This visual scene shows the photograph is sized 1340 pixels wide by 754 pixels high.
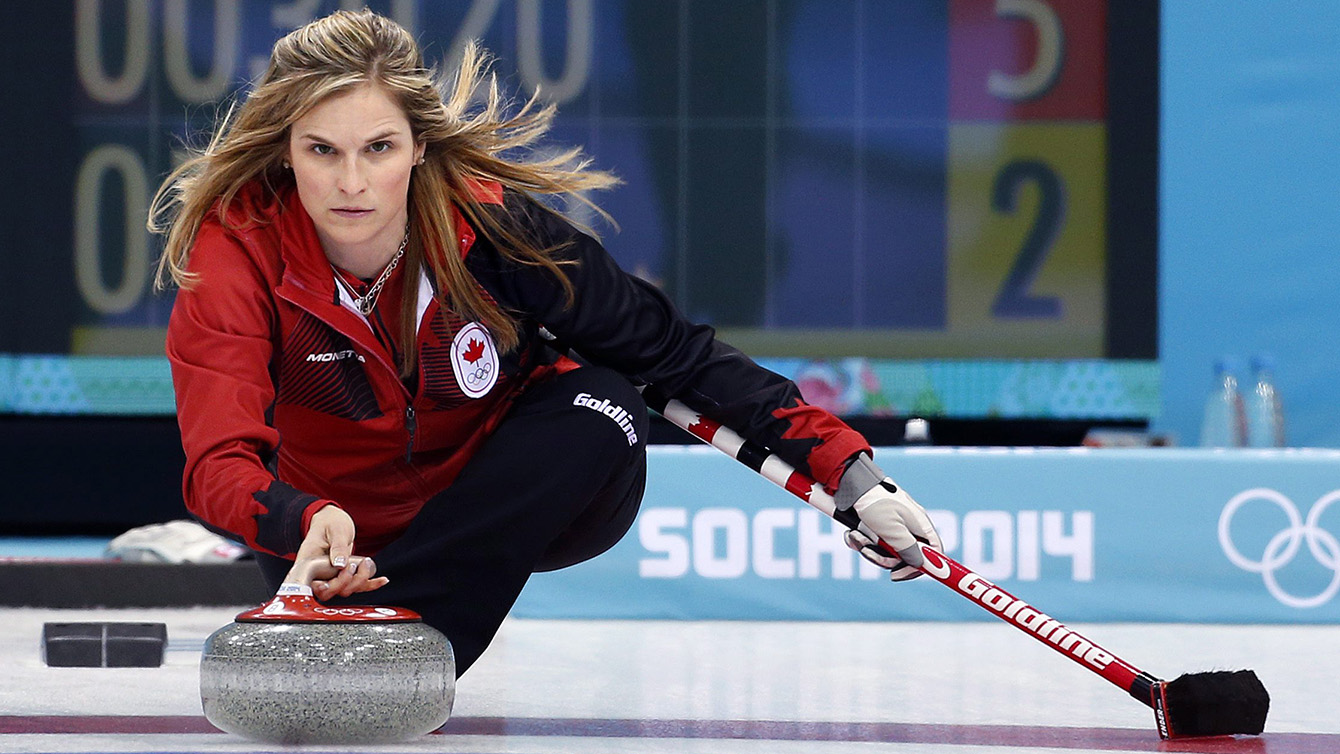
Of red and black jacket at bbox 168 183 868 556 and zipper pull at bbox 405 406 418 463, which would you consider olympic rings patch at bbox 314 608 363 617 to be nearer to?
red and black jacket at bbox 168 183 868 556

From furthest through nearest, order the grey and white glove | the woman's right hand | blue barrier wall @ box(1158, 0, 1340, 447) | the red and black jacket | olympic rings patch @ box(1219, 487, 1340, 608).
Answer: blue barrier wall @ box(1158, 0, 1340, 447)
olympic rings patch @ box(1219, 487, 1340, 608)
the grey and white glove
the red and black jacket
the woman's right hand

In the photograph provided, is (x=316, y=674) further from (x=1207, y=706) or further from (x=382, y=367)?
(x=1207, y=706)

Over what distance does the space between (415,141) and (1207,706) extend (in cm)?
121

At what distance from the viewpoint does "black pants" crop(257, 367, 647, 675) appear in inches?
78.1

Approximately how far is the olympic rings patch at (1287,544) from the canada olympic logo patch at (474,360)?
7.31 ft

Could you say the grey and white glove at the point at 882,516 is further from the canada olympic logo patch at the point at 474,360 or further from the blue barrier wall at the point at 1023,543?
the blue barrier wall at the point at 1023,543

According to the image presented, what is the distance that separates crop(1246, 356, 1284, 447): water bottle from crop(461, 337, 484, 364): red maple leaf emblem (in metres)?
3.52

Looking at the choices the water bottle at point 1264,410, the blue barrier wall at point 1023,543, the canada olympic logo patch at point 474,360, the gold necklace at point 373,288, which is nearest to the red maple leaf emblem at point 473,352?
the canada olympic logo patch at point 474,360

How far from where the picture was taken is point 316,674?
67.4 inches

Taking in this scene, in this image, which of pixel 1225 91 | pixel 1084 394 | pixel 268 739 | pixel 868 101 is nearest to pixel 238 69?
pixel 868 101

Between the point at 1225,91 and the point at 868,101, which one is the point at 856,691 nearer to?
the point at 868,101

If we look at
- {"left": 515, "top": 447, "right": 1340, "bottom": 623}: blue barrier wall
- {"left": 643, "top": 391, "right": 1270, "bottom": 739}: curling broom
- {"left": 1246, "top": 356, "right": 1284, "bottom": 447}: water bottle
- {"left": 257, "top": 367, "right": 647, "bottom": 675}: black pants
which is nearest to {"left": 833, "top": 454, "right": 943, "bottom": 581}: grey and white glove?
{"left": 643, "top": 391, "right": 1270, "bottom": 739}: curling broom

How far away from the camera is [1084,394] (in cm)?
545

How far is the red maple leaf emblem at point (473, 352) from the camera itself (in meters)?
2.08
